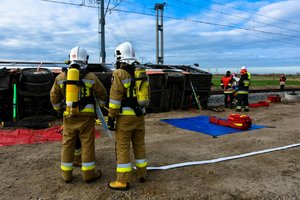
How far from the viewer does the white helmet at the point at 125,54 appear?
12.1 feet

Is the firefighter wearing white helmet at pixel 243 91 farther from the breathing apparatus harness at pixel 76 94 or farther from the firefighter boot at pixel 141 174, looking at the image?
the breathing apparatus harness at pixel 76 94

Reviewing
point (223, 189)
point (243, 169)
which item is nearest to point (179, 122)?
point (243, 169)

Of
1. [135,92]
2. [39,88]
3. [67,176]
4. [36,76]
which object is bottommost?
[67,176]

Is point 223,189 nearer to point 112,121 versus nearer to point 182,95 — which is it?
point 112,121

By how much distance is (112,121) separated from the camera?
370 centimetres

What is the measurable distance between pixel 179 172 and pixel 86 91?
191 centimetres

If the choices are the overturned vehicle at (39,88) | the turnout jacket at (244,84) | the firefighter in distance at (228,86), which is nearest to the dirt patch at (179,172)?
the overturned vehicle at (39,88)

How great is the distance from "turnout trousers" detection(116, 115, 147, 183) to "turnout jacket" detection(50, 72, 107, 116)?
0.45 metres

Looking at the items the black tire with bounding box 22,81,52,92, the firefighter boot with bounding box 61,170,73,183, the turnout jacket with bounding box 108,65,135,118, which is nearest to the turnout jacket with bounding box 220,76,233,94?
the black tire with bounding box 22,81,52,92

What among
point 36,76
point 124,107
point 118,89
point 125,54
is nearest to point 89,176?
point 124,107

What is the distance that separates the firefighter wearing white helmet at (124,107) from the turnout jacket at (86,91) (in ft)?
1.15

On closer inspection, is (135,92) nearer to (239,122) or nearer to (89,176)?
(89,176)

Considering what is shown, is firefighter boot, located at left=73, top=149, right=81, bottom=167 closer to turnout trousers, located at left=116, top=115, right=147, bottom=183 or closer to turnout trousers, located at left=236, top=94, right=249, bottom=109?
turnout trousers, located at left=116, top=115, right=147, bottom=183

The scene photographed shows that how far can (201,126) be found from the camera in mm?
8016
